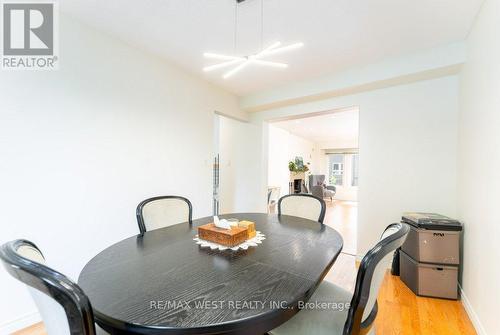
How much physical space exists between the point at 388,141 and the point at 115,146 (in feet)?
10.1

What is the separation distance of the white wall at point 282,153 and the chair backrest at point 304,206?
337cm

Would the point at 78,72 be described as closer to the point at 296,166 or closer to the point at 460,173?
the point at 460,173

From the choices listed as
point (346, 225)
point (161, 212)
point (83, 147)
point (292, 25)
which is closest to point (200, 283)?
point (161, 212)

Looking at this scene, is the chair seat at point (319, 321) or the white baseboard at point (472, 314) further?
the white baseboard at point (472, 314)

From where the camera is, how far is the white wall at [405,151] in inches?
96.0

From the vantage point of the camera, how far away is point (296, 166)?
749cm

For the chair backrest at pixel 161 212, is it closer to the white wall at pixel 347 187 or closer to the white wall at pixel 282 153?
the white wall at pixel 282 153

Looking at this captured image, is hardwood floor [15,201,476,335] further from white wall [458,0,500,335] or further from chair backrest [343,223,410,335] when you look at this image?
chair backrest [343,223,410,335]

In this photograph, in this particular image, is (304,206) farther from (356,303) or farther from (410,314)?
(356,303)

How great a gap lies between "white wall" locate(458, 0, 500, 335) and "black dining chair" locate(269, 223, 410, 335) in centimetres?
103

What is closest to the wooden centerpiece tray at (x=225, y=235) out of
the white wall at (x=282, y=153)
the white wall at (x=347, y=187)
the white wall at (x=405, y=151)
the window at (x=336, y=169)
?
the white wall at (x=405, y=151)

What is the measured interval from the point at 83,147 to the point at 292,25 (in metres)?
2.12

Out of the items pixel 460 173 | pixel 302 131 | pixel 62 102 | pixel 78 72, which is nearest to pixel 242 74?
pixel 78 72

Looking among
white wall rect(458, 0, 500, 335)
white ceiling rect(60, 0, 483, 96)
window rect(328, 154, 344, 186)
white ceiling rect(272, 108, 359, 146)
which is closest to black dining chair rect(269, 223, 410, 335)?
white wall rect(458, 0, 500, 335)
